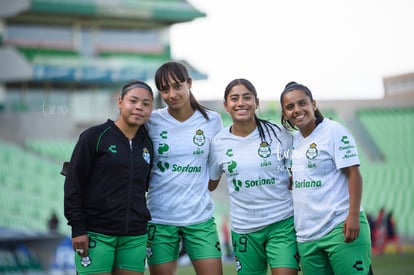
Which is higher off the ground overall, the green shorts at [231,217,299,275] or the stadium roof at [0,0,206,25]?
the stadium roof at [0,0,206,25]

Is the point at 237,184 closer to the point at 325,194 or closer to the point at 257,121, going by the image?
the point at 257,121

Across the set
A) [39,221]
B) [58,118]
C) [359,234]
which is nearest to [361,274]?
[359,234]

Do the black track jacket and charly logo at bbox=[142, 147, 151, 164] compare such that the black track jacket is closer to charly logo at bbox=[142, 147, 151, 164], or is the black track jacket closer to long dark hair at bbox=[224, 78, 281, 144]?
charly logo at bbox=[142, 147, 151, 164]

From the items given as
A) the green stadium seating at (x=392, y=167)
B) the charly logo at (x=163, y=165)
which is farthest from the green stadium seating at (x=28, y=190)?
the charly logo at (x=163, y=165)

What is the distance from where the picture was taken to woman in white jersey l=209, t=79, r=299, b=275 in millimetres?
5453

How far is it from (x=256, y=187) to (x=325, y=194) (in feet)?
1.90

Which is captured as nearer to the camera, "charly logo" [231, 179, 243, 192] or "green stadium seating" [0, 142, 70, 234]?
"charly logo" [231, 179, 243, 192]

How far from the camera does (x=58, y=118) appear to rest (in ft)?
87.0

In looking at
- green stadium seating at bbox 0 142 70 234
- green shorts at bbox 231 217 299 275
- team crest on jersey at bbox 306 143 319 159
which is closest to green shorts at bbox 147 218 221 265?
green shorts at bbox 231 217 299 275

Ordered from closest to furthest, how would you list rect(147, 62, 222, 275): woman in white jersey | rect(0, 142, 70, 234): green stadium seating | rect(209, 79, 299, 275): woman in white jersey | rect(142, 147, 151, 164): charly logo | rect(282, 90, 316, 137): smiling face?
rect(282, 90, 316, 137): smiling face < rect(142, 147, 151, 164): charly logo < rect(209, 79, 299, 275): woman in white jersey < rect(147, 62, 222, 275): woman in white jersey < rect(0, 142, 70, 234): green stadium seating

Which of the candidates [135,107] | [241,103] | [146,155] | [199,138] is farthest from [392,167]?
[135,107]

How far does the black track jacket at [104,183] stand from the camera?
5098mm

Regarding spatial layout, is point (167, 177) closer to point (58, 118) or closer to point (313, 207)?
point (313, 207)

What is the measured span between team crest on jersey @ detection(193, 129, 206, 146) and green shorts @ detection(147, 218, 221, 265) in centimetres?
62
